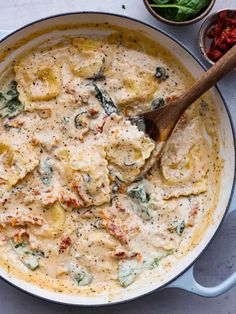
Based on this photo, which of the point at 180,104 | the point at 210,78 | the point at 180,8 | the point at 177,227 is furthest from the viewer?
the point at 177,227

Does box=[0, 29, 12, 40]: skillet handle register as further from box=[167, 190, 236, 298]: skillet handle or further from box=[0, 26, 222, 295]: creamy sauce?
box=[167, 190, 236, 298]: skillet handle

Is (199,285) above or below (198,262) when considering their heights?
above

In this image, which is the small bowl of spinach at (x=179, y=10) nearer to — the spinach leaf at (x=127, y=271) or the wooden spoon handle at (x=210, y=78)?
the wooden spoon handle at (x=210, y=78)

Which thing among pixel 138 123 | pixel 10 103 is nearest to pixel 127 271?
pixel 138 123

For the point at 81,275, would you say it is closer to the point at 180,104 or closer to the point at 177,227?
the point at 177,227

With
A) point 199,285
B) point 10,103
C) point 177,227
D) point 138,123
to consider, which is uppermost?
point 10,103

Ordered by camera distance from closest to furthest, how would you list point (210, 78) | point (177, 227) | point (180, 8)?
1. point (210, 78)
2. point (180, 8)
3. point (177, 227)

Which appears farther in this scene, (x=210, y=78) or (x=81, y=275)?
(x=81, y=275)
